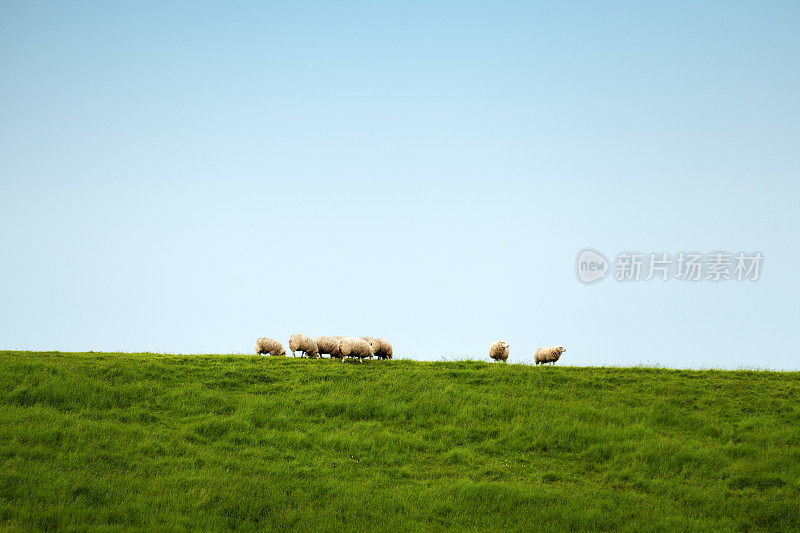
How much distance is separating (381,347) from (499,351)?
247 inches

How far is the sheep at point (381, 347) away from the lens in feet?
95.4

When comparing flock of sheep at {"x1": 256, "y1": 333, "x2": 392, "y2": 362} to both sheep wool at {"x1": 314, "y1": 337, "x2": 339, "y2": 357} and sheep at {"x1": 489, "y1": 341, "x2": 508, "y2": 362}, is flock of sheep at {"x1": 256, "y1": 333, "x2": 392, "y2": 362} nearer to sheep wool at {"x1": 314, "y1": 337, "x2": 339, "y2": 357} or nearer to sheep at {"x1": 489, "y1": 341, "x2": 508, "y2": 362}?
sheep wool at {"x1": 314, "y1": 337, "x2": 339, "y2": 357}

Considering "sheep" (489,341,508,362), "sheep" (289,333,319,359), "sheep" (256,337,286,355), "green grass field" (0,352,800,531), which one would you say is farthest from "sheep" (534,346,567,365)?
"sheep" (256,337,286,355)

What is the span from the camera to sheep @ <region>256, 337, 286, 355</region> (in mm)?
31016

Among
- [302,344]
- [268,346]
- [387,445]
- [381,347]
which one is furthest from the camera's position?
[268,346]

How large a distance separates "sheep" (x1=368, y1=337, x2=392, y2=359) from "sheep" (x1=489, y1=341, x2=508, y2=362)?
5.50 meters

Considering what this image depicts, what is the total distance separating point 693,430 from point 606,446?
3918mm

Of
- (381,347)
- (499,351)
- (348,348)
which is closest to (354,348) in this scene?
(348,348)

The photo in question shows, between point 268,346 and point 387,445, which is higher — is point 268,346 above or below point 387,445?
above

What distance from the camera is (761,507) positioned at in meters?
14.9

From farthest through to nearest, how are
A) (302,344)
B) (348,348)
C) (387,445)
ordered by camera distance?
(302,344), (348,348), (387,445)

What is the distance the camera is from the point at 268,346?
31.0 meters

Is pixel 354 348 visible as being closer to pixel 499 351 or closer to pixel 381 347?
pixel 381 347

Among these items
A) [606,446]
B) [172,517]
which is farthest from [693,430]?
[172,517]
